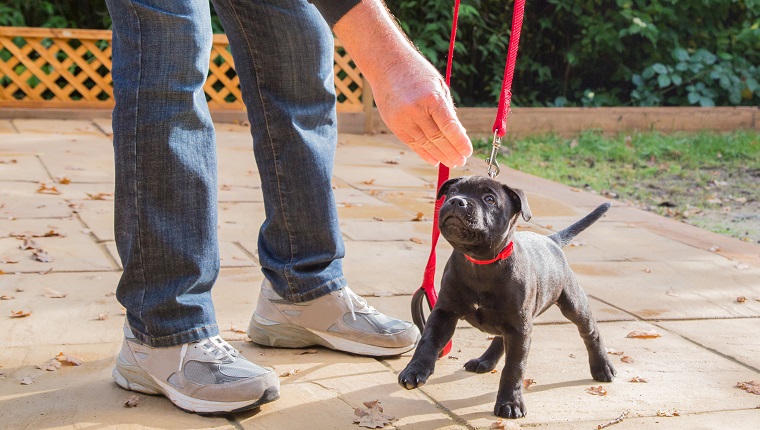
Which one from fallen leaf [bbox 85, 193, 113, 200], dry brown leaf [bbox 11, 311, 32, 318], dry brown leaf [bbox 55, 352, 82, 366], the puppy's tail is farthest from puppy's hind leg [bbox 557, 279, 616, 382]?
fallen leaf [bbox 85, 193, 113, 200]

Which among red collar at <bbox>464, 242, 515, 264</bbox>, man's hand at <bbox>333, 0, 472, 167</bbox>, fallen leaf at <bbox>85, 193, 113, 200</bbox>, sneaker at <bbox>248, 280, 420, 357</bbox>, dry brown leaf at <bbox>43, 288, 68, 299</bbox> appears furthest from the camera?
fallen leaf at <bbox>85, 193, 113, 200</bbox>

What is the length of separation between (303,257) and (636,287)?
155cm

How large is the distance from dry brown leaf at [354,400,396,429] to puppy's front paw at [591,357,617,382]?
0.65m

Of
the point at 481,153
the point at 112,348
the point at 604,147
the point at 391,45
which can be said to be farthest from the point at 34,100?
the point at 391,45

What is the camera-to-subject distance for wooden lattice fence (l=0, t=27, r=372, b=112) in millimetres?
7672

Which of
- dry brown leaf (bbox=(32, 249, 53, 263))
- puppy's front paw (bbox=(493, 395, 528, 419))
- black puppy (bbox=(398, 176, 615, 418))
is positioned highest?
black puppy (bbox=(398, 176, 615, 418))

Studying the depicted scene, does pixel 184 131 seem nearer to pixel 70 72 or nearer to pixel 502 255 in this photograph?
pixel 502 255

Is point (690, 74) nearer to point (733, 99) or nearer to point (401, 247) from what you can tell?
point (733, 99)

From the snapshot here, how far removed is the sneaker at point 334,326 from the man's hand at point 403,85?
0.97 metres

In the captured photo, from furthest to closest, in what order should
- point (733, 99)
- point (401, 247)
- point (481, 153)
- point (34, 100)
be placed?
point (733, 99), point (34, 100), point (481, 153), point (401, 247)

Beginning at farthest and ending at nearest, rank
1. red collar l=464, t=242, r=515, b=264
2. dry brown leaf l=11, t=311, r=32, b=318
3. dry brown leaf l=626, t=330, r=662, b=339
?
dry brown leaf l=626, t=330, r=662, b=339 < dry brown leaf l=11, t=311, r=32, b=318 < red collar l=464, t=242, r=515, b=264

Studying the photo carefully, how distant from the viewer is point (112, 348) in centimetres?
258

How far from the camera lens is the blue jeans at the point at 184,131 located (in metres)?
A: 2.09

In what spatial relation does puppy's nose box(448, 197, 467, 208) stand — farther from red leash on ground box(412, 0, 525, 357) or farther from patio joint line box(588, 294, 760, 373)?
patio joint line box(588, 294, 760, 373)
